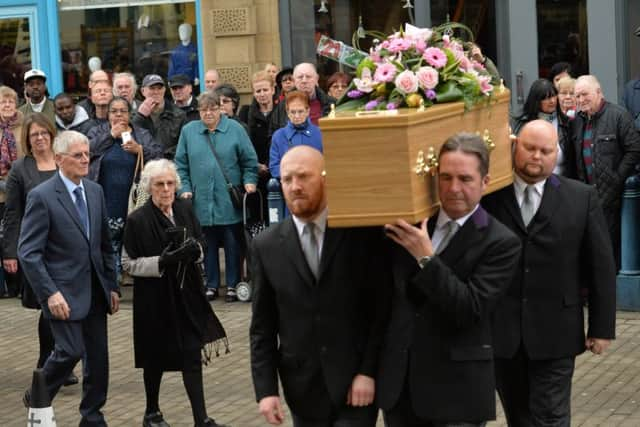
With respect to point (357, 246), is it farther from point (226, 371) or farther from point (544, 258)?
point (226, 371)

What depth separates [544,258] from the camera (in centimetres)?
713

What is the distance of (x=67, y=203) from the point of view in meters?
8.93

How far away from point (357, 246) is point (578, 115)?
6.71 metres

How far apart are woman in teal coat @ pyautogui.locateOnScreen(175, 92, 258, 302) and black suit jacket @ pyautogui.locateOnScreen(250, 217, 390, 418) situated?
7.18 meters

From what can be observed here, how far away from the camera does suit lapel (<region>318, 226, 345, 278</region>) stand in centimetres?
619

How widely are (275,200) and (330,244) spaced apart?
7375 millimetres

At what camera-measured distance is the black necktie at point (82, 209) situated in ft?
29.6

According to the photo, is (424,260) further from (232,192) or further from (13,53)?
(13,53)

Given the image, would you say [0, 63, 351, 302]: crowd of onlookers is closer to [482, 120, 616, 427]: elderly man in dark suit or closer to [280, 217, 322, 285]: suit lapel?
[482, 120, 616, 427]: elderly man in dark suit

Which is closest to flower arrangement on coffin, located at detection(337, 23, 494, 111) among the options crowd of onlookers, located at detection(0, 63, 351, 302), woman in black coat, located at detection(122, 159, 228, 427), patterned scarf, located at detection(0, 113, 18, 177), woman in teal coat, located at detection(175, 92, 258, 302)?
woman in black coat, located at detection(122, 159, 228, 427)

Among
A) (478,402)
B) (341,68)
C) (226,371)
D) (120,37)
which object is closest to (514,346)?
(478,402)

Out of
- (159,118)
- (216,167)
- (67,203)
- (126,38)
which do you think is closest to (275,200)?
(216,167)

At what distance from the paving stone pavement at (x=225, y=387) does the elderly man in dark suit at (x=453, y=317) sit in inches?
116

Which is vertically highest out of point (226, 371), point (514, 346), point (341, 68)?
point (341, 68)
